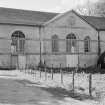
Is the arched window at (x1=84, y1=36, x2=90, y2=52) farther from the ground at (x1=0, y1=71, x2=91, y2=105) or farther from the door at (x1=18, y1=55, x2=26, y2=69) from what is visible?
the ground at (x1=0, y1=71, x2=91, y2=105)

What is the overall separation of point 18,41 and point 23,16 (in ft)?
12.5

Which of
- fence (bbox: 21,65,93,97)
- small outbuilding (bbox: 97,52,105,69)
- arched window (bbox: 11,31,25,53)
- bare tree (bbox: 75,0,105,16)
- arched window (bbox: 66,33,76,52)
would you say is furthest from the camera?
bare tree (bbox: 75,0,105,16)

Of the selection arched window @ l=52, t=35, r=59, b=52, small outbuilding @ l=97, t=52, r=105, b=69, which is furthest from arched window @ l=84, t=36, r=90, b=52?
arched window @ l=52, t=35, r=59, b=52

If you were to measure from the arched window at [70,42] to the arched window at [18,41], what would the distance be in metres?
5.64

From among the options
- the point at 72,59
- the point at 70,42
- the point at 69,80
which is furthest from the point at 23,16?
the point at 69,80

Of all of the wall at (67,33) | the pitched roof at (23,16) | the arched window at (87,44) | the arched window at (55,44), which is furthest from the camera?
the arched window at (87,44)

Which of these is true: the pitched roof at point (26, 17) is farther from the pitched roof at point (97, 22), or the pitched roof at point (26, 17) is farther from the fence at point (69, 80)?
the fence at point (69, 80)

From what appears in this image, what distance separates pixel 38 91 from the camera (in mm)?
11609

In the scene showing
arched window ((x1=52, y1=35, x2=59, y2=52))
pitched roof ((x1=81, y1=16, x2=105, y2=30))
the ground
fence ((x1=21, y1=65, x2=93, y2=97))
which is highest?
pitched roof ((x1=81, y1=16, x2=105, y2=30))

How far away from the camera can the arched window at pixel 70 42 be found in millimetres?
29156

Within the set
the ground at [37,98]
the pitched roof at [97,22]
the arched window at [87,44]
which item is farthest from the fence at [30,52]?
the ground at [37,98]

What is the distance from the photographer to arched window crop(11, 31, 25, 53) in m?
26.3

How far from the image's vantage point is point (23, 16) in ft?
94.2

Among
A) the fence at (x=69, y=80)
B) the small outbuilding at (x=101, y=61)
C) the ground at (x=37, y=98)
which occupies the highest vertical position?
the small outbuilding at (x=101, y=61)
